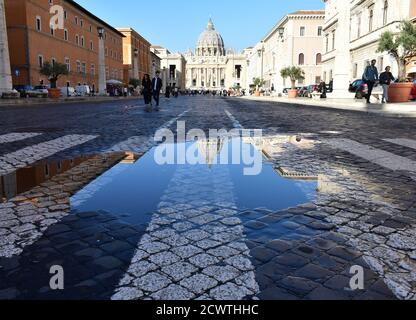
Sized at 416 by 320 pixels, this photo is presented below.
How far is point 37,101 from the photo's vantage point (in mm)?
29469

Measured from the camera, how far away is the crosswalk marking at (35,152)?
212 inches

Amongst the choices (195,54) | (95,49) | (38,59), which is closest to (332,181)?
(38,59)

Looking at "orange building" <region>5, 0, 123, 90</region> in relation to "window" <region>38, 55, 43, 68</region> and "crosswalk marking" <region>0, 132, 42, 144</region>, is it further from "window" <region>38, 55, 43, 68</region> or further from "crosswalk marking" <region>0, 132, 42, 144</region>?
"crosswalk marking" <region>0, 132, 42, 144</region>

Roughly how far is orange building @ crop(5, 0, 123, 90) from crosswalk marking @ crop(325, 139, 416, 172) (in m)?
40.5

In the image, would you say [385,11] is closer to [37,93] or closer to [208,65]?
[37,93]

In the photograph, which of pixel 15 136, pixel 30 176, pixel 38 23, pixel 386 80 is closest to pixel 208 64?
pixel 38 23

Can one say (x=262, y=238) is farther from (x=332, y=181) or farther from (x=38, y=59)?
(x=38, y=59)

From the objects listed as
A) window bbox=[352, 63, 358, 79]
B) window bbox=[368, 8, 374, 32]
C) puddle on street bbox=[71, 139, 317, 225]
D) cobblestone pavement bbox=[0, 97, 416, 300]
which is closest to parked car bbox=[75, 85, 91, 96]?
window bbox=[352, 63, 358, 79]

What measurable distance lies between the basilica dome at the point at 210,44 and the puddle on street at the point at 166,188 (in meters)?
189

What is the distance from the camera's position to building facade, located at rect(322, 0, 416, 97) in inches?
952

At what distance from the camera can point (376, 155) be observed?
628 centimetres

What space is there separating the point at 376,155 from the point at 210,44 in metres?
190

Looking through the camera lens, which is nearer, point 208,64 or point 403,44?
point 403,44
